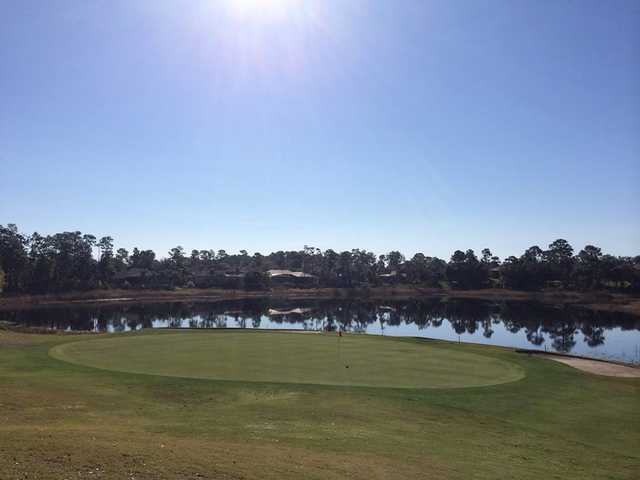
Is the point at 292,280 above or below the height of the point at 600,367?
above

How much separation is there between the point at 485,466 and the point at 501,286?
441 feet

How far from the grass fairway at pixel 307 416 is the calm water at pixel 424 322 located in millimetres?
25881

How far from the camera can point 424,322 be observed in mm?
69500

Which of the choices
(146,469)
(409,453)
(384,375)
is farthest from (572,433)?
(146,469)

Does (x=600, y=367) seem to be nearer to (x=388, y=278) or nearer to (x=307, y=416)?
(x=307, y=416)

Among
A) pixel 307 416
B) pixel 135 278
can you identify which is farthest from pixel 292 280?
pixel 307 416

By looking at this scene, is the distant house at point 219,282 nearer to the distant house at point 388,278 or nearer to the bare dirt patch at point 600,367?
the distant house at point 388,278

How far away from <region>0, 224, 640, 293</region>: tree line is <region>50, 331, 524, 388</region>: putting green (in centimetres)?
8014

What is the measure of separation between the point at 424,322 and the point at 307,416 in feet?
185

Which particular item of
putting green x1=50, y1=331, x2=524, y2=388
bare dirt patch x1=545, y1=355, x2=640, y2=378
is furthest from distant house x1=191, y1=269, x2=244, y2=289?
bare dirt patch x1=545, y1=355, x2=640, y2=378

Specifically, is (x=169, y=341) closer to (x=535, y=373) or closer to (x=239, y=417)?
(x=239, y=417)

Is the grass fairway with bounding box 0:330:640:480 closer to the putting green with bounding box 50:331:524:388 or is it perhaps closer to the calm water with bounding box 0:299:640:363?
the putting green with bounding box 50:331:524:388

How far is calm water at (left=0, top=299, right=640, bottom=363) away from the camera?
166ft

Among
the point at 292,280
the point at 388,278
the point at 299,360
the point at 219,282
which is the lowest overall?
the point at 299,360
